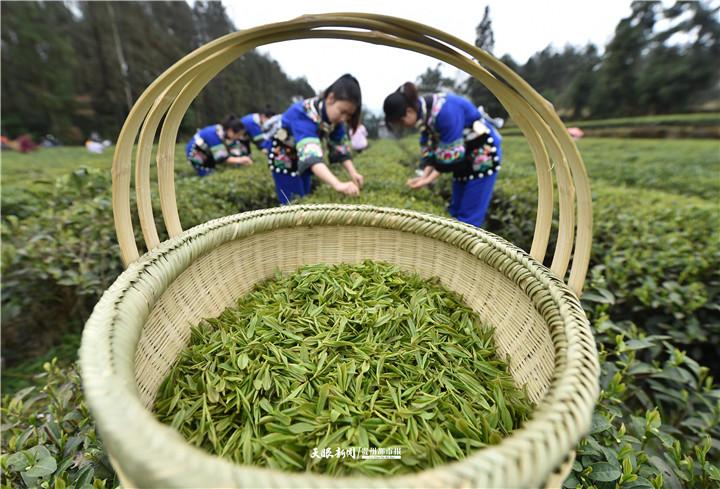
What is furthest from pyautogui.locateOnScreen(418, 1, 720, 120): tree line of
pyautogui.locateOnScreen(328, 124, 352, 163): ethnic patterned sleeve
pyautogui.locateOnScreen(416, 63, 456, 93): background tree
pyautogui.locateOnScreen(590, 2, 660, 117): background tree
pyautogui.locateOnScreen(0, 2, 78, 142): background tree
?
pyautogui.locateOnScreen(0, 2, 78, 142): background tree

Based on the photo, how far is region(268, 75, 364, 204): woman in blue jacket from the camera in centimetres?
255

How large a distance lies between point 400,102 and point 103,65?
58.4ft

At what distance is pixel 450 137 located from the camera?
2818 millimetres

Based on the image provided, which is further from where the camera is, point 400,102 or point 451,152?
point 451,152

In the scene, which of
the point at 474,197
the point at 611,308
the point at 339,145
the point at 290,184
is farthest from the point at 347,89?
the point at 611,308

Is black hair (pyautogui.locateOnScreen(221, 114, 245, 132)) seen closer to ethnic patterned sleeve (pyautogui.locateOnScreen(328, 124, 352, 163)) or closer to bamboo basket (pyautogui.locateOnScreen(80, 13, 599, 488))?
ethnic patterned sleeve (pyautogui.locateOnScreen(328, 124, 352, 163))

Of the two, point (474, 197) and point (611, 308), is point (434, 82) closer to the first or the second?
point (474, 197)

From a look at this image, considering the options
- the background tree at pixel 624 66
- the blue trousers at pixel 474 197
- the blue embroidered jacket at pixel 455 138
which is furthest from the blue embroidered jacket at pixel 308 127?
the background tree at pixel 624 66

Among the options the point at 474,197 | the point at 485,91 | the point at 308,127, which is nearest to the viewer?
the point at 308,127

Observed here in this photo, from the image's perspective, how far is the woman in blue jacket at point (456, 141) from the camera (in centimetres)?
270

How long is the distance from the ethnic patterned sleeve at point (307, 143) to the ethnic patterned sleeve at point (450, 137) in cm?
100

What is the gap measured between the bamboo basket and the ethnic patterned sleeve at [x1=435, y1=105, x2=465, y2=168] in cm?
161

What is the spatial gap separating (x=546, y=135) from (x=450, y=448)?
91 centimetres

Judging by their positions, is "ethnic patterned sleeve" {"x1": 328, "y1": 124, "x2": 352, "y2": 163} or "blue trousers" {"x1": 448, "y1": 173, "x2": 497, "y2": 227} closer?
"blue trousers" {"x1": 448, "y1": 173, "x2": 497, "y2": 227}
